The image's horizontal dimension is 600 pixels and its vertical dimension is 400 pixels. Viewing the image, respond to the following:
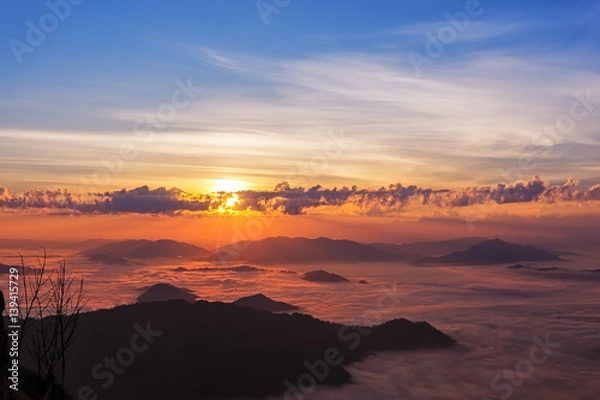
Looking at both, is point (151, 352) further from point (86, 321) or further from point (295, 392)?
point (295, 392)

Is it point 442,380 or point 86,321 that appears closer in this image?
point 86,321

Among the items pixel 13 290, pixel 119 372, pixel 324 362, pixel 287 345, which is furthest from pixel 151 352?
pixel 13 290

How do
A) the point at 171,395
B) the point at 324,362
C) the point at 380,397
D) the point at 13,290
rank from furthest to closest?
the point at 324,362 < the point at 380,397 < the point at 171,395 < the point at 13,290

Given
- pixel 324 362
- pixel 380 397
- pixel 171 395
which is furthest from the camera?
pixel 324 362

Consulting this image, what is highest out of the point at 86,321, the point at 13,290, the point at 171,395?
the point at 13,290

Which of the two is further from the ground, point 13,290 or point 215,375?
Answer: point 13,290

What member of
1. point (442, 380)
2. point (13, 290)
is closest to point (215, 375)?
point (442, 380)

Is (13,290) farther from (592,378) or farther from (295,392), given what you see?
(592,378)
